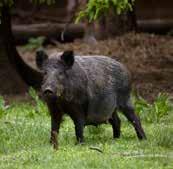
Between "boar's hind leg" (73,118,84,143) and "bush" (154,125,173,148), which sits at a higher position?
"boar's hind leg" (73,118,84,143)

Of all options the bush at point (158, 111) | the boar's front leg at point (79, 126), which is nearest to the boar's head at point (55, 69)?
the boar's front leg at point (79, 126)

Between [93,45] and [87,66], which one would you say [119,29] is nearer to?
[93,45]

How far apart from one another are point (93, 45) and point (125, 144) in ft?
36.1

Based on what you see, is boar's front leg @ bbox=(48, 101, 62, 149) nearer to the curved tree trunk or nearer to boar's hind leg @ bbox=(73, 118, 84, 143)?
boar's hind leg @ bbox=(73, 118, 84, 143)

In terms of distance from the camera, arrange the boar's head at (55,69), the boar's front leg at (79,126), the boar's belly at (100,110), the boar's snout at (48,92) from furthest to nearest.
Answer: the boar's belly at (100,110), the boar's front leg at (79,126), the boar's head at (55,69), the boar's snout at (48,92)

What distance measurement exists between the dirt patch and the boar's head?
21.3 feet

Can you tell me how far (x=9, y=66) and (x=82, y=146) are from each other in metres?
7.05

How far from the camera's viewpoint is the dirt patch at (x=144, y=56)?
1722 centimetres

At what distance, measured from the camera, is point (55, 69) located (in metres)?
10.0

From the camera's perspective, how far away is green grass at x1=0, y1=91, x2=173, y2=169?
8.88 m

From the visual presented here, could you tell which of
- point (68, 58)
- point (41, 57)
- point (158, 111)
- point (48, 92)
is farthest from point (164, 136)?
point (158, 111)

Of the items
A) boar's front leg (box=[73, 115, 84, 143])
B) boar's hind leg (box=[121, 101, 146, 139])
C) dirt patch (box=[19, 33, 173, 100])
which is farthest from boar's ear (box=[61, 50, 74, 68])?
dirt patch (box=[19, 33, 173, 100])

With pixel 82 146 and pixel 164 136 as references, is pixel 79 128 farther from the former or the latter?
pixel 164 136

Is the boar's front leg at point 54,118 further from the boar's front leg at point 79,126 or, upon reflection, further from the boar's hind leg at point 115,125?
the boar's hind leg at point 115,125
